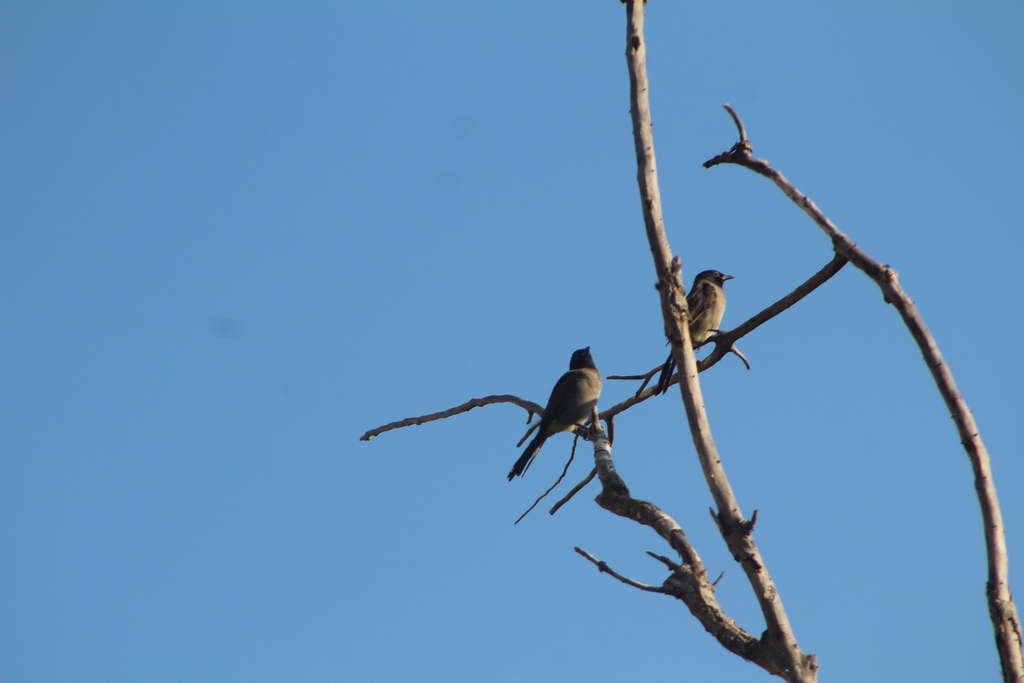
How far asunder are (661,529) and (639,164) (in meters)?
1.77

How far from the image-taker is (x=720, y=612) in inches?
147

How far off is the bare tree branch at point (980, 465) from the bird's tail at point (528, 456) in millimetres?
4857

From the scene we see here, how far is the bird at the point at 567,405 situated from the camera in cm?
834

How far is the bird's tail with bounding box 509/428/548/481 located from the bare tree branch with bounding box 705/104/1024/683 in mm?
4857

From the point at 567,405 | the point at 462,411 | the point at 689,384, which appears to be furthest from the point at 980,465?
the point at 567,405

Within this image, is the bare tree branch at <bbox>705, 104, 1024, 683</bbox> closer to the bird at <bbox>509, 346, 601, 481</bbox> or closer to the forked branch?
the forked branch

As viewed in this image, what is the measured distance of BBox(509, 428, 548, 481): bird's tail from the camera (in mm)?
8252

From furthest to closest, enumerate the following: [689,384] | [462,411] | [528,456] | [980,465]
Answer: [528,456]
[462,411]
[689,384]
[980,465]

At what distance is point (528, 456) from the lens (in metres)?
8.39

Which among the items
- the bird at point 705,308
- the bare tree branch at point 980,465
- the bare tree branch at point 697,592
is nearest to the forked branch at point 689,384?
the bare tree branch at point 697,592

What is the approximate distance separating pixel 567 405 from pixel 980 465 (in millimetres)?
5576

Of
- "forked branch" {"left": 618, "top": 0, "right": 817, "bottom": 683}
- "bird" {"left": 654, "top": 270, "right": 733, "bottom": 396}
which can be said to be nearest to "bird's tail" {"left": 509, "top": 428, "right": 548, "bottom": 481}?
"bird" {"left": 654, "top": 270, "right": 733, "bottom": 396}

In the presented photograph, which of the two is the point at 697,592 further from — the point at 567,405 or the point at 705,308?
the point at 705,308

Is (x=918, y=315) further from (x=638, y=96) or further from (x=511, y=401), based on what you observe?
(x=511, y=401)
